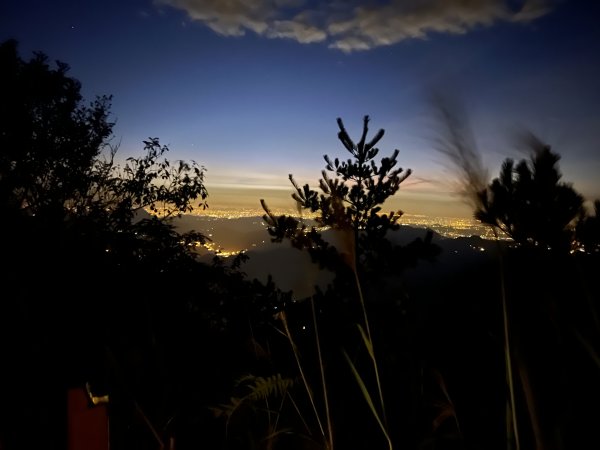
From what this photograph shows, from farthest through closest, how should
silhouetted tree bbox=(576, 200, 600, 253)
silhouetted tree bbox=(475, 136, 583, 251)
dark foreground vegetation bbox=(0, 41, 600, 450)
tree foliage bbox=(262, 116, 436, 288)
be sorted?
tree foliage bbox=(262, 116, 436, 288)
silhouetted tree bbox=(576, 200, 600, 253)
silhouetted tree bbox=(475, 136, 583, 251)
dark foreground vegetation bbox=(0, 41, 600, 450)

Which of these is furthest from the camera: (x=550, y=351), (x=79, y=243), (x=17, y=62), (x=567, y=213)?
(x=17, y=62)

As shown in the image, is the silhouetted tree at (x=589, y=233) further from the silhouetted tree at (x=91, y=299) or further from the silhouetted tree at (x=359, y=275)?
the silhouetted tree at (x=91, y=299)

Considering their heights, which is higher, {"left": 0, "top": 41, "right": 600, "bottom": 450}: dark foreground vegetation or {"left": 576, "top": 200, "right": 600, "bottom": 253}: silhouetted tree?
{"left": 576, "top": 200, "right": 600, "bottom": 253}: silhouetted tree

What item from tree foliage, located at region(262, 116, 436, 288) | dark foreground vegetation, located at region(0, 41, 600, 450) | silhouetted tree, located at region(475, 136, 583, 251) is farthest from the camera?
tree foliage, located at region(262, 116, 436, 288)

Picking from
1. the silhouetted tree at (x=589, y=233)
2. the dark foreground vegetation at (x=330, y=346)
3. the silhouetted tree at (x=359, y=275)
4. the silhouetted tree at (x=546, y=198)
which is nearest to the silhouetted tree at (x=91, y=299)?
the dark foreground vegetation at (x=330, y=346)

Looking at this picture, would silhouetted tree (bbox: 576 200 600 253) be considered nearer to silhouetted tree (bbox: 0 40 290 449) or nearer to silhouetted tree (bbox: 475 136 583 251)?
silhouetted tree (bbox: 475 136 583 251)

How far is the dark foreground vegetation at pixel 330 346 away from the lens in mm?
1536

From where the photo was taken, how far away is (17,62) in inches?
332

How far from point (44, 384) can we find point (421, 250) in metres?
6.47

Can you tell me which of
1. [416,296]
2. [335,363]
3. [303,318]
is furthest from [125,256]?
[416,296]

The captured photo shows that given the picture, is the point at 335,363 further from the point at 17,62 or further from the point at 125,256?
the point at 17,62

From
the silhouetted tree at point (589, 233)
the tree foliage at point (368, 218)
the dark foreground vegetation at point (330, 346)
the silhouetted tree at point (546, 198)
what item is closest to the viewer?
the dark foreground vegetation at point (330, 346)

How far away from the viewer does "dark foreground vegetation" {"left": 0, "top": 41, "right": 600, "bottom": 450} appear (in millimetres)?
1536

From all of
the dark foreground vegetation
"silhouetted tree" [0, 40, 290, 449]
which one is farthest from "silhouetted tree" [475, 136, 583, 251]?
"silhouetted tree" [0, 40, 290, 449]
